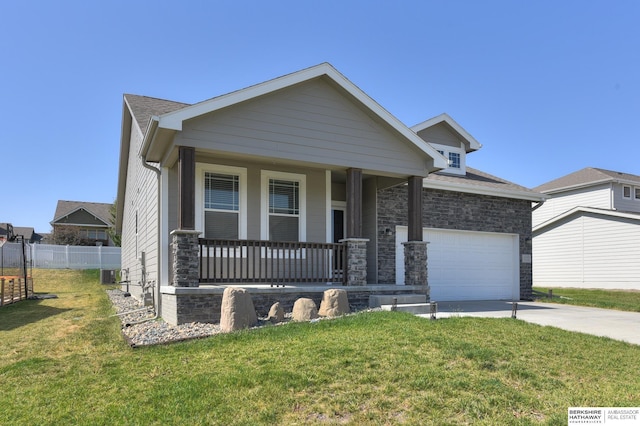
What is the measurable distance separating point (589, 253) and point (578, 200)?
6021 millimetres

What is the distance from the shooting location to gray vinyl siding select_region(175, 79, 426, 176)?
8508 mm

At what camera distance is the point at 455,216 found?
1366cm

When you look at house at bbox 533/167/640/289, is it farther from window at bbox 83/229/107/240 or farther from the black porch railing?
window at bbox 83/229/107/240

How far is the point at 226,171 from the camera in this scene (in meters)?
10.1

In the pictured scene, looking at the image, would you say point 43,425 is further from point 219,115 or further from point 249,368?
point 219,115

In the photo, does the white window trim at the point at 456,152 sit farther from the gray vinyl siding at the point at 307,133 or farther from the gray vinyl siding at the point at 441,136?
the gray vinyl siding at the point at 307,133

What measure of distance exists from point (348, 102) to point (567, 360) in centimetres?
671

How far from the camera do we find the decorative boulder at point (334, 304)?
820 centimetres

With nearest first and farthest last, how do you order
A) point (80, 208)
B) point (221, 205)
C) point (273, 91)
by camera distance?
point (273, 91), point (221, 205), point (80, 208)

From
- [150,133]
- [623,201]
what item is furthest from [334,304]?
[623,201]

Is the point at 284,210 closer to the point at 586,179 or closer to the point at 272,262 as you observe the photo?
the point at 272,262

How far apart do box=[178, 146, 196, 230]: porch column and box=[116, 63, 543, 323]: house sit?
0.06 ft

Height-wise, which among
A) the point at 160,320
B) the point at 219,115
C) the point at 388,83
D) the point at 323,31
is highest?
the point at 323,31

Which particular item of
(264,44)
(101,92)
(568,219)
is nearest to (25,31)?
(101,92)
